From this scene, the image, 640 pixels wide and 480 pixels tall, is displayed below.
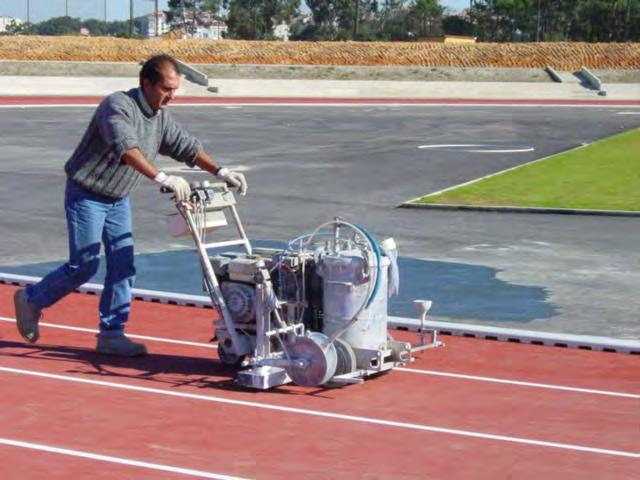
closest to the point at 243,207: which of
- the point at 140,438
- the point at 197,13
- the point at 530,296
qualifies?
the point at 530,296

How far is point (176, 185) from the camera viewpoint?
783cm

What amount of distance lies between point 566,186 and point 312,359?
1376cm

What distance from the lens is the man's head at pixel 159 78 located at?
8.12 m

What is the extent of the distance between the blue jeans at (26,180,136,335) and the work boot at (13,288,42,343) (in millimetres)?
49

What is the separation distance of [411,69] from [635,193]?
43101 millimetres

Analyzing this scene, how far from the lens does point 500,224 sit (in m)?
16.6

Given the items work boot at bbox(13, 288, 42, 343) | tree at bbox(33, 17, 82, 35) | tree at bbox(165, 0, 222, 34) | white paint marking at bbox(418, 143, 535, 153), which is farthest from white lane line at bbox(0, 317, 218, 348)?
tree at bbox(165, 0, 222, 34)

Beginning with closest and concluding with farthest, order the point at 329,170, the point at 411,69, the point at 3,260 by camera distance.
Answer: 1. the point at 3,260
2. the point at 329,170
3. the point at 411,69

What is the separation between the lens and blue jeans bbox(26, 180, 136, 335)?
27.4ft

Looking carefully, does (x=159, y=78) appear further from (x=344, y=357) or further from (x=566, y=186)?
(x=566, y=186)

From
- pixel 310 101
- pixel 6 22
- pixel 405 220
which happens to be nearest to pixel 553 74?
pixel 310 101

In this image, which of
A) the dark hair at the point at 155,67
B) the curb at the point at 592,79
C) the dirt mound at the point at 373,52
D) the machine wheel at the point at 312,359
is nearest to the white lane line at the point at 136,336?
the machine wheel at the point at 312,359

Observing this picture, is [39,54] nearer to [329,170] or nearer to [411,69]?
[411,69]

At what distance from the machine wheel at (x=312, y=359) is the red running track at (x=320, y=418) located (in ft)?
0.42
